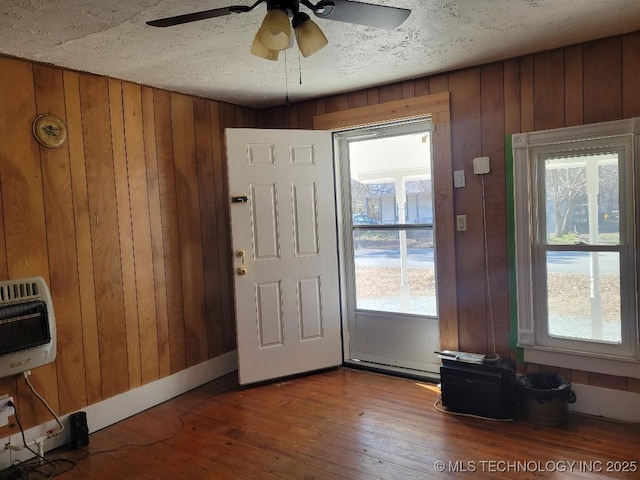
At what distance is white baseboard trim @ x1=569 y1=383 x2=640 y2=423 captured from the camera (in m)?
2.62

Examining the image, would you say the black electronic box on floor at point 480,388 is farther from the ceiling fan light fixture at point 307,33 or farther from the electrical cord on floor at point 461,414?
the ceiling fan light fixture at point 307,33

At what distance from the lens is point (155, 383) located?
3221 millimetres

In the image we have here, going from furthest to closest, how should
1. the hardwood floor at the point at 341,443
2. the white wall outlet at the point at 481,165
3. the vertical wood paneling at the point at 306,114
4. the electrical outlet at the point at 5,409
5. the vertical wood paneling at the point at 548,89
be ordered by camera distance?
the vertical wood paneling at the point at 306,114 < the white wall outlet at the point at 481,165 < the vertical wood paneling at the point at 548,89 < the electrical outlet at the point at 5,409 < the hardwood floor at the point at 341,443

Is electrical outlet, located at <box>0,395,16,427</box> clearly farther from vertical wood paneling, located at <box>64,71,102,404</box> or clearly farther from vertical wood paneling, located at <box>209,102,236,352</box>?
vertical wood paneling, located at <box>209,102,236,352</box>

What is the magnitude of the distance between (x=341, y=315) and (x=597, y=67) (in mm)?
2474

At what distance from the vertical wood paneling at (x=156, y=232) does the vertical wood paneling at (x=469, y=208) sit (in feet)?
6.96

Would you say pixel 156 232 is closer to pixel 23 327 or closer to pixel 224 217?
pixel 224 217

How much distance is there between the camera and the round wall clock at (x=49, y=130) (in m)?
2.58

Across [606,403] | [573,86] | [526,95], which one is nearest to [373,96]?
[526,95]

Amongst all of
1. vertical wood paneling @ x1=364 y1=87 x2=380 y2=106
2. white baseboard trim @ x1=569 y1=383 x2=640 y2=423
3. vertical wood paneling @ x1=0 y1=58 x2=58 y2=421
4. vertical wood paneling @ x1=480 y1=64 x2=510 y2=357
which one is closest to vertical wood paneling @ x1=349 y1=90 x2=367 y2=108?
vertical wood paneling @ x1=364 y1=87 x2=380 y2=106

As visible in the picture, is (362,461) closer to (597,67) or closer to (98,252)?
(98,252)

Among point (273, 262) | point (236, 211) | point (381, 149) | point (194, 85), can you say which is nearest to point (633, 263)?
point (381, 149)

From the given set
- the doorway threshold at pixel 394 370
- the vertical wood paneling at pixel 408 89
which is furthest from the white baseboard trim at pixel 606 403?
the vertical wood paneling at pixel 408 89

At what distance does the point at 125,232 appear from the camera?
305cm
